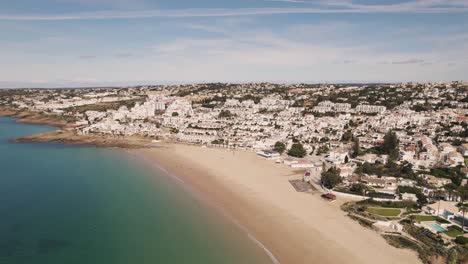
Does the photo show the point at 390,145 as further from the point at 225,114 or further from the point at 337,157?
the point at 225,114

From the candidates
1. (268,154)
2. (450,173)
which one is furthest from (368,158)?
(268,154)

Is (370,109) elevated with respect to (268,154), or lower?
elevated

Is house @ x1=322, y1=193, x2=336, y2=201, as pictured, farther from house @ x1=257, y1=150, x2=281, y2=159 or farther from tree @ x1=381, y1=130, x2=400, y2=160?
tree @ x1=381, y1=130, x2=400, y2=160

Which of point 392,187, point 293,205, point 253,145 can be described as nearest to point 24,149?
point 253,145

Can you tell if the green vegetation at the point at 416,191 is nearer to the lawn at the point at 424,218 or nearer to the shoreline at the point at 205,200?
the lawn at the point at 424,218

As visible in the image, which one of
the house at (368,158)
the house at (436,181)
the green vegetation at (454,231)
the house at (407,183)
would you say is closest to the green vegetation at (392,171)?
the house at (436,181)
